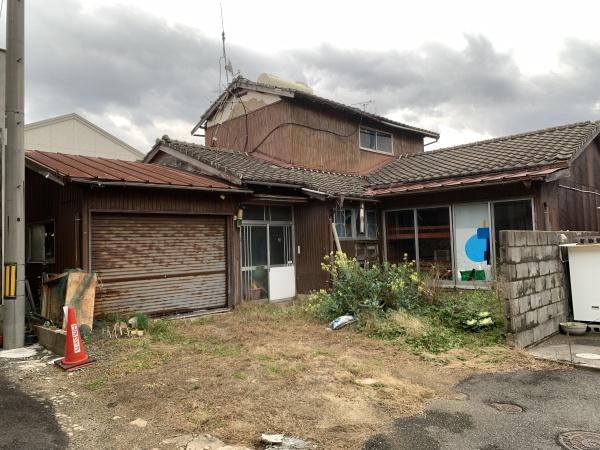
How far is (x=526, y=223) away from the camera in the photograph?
33.2 feet

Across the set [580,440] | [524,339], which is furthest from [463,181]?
[580,440]

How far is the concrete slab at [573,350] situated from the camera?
594cm

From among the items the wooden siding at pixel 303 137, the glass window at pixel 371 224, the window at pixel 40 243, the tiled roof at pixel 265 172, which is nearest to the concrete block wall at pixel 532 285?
the tiled roof at pixel 265 172

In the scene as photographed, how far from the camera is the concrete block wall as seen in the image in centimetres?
652

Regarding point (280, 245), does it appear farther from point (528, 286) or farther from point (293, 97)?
point (528, 286)

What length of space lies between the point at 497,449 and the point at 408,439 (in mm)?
716

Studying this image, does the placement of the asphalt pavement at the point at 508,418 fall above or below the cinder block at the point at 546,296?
below

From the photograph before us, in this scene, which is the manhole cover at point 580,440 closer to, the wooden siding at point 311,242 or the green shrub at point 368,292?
the green shrub at point 368,292

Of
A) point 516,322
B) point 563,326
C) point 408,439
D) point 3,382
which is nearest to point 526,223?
point 563,326

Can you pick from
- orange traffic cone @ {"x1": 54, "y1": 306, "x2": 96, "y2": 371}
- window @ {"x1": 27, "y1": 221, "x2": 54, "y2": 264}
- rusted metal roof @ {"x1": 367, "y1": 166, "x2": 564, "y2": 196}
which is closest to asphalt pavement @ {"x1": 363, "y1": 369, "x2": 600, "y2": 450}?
orange traffic cone @ {"x1": 54, "y1": 306, "x2": 96, "y2": 371}

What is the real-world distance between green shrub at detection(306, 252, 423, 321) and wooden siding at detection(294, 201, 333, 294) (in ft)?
6.98

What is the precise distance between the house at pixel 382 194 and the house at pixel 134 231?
36.7 inches

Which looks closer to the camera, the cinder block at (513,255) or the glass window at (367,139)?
the cinder block at (513,255)

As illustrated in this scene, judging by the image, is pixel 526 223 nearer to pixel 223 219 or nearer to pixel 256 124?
pixel 223 219
